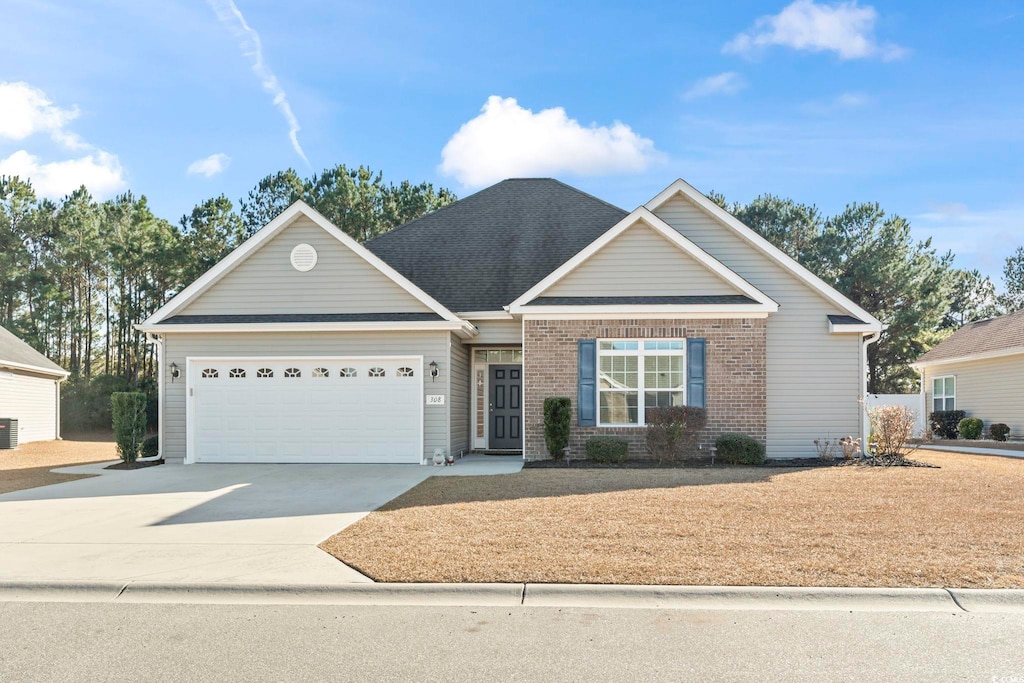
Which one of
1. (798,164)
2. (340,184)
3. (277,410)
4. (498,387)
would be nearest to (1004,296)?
(798,164)

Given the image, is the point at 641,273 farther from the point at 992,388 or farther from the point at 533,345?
the point at 992,388

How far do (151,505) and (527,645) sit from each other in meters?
7.65

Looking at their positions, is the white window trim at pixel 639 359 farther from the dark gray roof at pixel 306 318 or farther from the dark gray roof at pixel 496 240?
the dark gray roof at pixel 306 318

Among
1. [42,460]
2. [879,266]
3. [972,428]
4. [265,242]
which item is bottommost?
[42,460]

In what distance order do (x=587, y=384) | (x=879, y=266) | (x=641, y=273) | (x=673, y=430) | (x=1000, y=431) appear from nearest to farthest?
1. (x=673, y=430)
2. (x=587, y=384)
3. (x=641, y=273)
4. (x=1000, y=431)
5. (x=879, y=266)

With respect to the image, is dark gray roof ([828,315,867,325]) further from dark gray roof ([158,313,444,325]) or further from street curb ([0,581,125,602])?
street curb ([0,581,125,602])

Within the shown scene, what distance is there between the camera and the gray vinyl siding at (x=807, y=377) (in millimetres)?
17078

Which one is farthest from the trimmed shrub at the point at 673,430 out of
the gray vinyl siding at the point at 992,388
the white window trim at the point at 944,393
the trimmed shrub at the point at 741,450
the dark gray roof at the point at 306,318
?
the white window trim at the point at 944,393

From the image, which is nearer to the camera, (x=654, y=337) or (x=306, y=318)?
(x=654, y=337)

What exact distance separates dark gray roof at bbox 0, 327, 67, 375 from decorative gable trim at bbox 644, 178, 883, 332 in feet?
68.5

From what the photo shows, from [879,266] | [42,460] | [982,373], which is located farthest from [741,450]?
[879,266]

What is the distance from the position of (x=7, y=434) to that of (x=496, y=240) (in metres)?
16.6

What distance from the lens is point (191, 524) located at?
30.5 ft

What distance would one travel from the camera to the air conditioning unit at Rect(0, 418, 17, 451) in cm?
2475
